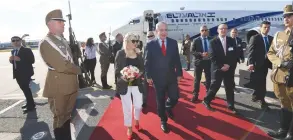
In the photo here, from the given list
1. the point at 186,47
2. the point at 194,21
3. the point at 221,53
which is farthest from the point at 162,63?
the point at 194,21

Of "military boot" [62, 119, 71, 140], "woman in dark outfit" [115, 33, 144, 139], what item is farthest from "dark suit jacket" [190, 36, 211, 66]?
"military boot" [62, 119, 71, 140]

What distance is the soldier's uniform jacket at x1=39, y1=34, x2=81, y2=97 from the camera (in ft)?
11.4

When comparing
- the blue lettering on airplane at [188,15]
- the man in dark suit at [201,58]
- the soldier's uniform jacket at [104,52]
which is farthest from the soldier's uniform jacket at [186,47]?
the blue lettering on airplane at [188,15]

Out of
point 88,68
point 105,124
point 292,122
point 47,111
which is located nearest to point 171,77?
point 105,124

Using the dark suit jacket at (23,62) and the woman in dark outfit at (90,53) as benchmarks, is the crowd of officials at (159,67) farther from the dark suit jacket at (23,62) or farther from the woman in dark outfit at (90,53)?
the woman in dark outfit at (90,53)

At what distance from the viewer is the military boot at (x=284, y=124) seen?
4.28 m

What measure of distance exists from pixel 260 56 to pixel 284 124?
1.89 metres

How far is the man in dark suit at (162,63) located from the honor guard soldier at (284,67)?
64.3 inches

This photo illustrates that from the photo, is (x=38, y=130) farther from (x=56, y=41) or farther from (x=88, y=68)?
(x=88, y=68)

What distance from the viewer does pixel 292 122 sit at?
4.15m

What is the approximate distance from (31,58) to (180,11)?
16031 mm

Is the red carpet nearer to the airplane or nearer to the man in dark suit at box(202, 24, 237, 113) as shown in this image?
the man in dark suit at box(202, 24, 237, 113)

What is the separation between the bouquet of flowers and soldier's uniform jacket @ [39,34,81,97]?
79 cm

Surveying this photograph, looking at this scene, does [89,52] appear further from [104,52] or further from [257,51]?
[257,51]
